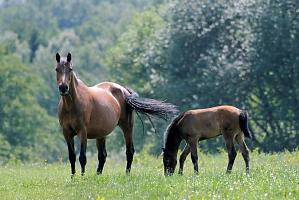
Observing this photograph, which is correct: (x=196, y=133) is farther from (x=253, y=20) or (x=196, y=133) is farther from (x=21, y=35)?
(x=21, y=35)

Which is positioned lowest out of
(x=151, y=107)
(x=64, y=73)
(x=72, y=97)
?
(x=151, y=107)

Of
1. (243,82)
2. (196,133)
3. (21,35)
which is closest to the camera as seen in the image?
(196,133)

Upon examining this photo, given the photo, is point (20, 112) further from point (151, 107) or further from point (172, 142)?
point (172, 142)

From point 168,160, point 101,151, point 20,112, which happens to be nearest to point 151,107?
point 101,151

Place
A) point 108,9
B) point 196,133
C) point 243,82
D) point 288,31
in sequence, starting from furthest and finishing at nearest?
point 108,9
point 243,82
point 288,31
point 196,133

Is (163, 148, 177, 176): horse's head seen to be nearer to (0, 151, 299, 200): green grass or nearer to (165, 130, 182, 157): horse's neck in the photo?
(165, 130, 182, 157): horse's neck

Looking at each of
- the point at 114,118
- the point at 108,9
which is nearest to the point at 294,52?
the point at 114,118

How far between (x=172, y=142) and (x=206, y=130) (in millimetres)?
825

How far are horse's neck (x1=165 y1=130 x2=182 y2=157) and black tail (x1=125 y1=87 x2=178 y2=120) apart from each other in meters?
1.27

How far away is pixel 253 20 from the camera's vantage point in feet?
147

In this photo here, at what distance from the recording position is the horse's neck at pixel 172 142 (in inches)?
715

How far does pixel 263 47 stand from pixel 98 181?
2896 cm

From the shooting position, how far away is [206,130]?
58.5 ft

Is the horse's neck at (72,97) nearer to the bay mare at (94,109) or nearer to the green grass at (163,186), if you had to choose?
the bay mare at (94,109)
